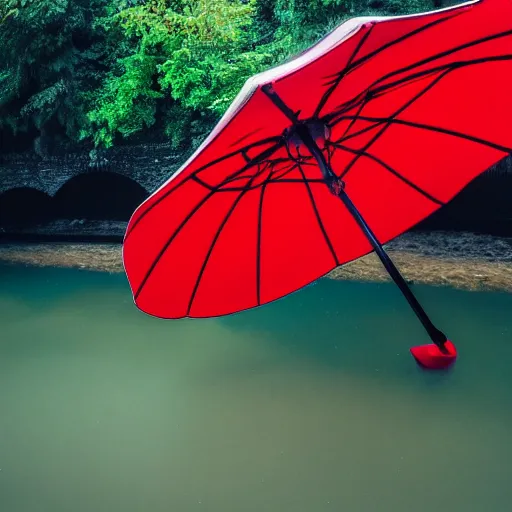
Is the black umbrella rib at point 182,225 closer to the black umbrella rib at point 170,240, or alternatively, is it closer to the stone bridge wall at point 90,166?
the black umbrella rib at point 170,240

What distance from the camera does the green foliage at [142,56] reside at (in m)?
4.70

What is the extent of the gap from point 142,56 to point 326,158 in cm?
397

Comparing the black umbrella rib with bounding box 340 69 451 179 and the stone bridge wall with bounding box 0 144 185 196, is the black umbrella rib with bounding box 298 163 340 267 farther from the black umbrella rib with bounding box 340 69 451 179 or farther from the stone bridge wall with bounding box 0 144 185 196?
the stone bridge wall with bounding box 0 144 185 196

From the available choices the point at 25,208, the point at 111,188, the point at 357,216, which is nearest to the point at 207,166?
the point at 357,216

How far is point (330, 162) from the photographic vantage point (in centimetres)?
182

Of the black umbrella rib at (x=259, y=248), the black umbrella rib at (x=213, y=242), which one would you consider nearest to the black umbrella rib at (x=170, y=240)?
the black umbrella rib at (x=213, y=242)

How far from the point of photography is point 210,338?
271 cm

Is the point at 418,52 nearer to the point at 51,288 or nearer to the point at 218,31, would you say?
the point at 51,288

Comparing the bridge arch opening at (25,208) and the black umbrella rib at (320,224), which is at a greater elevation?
the black umbrella rib at (320,224)

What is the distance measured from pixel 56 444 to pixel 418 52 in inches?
75.1

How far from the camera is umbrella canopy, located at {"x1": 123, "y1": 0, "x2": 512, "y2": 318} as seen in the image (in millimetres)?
1011

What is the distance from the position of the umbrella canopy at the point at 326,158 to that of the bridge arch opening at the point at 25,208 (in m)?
6.35

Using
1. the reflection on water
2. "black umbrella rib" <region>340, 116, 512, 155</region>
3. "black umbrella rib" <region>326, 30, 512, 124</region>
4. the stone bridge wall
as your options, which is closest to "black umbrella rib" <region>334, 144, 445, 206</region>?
"black umbrella rib" <region>340, 116, 512, 155</region>

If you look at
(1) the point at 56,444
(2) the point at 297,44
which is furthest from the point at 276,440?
(2) the point at 297,44
